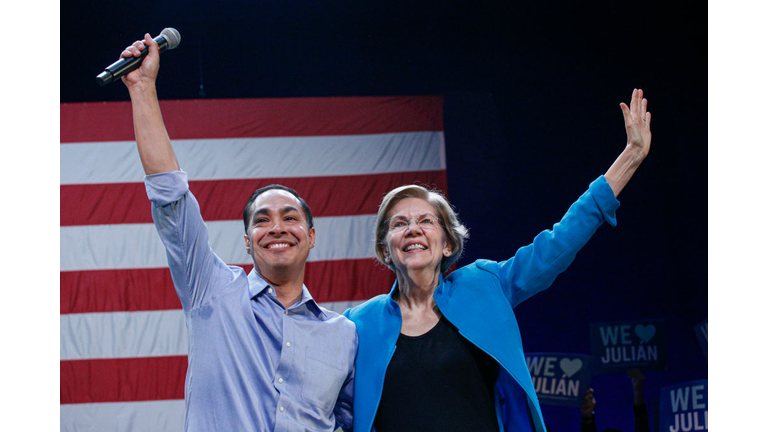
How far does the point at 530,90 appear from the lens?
315cm

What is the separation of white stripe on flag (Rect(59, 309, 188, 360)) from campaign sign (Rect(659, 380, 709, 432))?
228cm

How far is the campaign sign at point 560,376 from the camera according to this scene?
2.93 m

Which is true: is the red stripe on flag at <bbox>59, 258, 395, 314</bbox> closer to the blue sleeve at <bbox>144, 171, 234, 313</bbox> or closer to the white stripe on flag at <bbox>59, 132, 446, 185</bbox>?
the white stripe on flag at <bbox>59, 132, 446, 185</bbox>

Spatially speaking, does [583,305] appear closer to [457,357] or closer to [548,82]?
[548,82]

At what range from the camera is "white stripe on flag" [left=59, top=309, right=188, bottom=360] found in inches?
111

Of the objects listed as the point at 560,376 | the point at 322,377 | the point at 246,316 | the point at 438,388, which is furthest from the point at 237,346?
the point at 560,376

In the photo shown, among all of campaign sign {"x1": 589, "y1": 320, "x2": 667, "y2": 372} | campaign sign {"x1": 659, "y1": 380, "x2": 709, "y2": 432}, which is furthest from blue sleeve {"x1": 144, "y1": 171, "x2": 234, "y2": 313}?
campaign sign {"x1": 659, "y1": 380, "x2": 709, "y2": 432}

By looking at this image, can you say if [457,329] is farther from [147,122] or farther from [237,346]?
[147,122]

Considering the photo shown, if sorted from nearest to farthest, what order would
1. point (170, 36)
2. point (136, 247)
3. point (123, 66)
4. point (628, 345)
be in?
point (123, 66) < point (170, 36) < point (136, 247) < point (628, 345)

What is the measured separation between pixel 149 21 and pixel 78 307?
141 centimetres

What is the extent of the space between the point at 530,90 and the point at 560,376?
1.43 m

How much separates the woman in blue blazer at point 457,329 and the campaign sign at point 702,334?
1868mm

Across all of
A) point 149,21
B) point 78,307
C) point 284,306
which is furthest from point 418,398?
point 149,21

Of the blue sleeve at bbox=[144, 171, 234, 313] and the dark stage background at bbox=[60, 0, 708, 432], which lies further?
the dark stage background at bbox=[60, 0, 708, 432]
